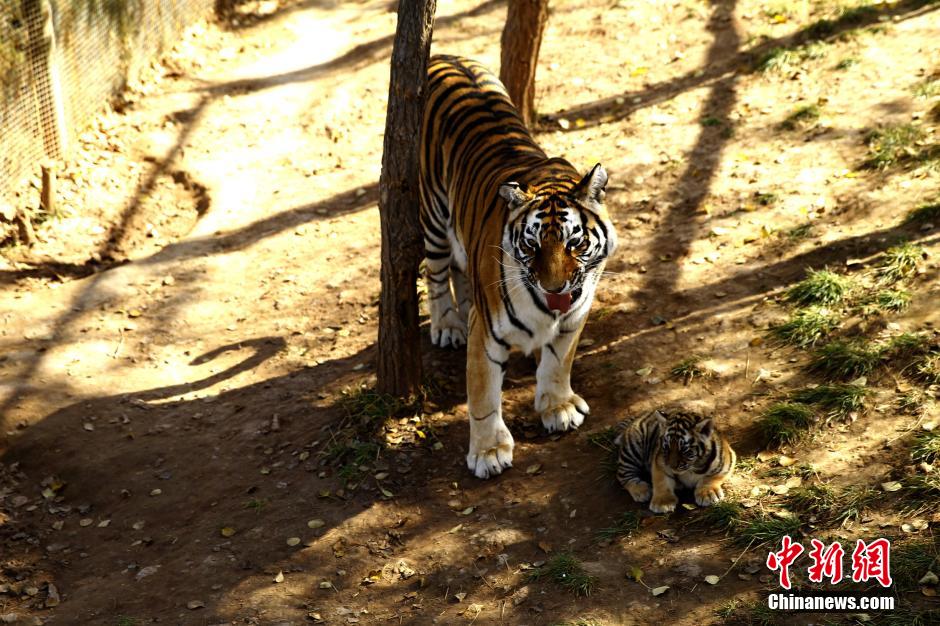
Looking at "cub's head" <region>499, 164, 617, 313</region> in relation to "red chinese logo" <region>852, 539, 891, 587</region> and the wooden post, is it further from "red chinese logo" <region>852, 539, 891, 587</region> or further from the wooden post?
the wooden post

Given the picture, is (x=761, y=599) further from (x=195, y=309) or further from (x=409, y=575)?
(x=195, y=309)

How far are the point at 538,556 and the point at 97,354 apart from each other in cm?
394

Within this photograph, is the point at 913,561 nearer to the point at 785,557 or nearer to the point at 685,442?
the point at 785,557

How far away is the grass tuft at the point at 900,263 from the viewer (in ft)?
21.1

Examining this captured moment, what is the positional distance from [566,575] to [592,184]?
2.10 meters

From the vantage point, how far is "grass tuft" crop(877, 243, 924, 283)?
6418 millimetres

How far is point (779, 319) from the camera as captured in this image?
21.1 feet

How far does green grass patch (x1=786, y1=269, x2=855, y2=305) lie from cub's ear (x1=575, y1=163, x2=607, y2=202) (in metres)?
1.92

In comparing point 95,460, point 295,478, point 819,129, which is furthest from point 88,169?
point 819,129

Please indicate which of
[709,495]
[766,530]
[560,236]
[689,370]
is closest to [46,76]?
[560,236]

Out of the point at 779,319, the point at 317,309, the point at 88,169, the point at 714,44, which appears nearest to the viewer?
the point at 779,319

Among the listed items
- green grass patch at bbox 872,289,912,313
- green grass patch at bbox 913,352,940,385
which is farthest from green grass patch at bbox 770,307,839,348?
green grass patch at bbox 913,352,940,385

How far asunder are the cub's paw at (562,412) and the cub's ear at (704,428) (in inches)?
43.9

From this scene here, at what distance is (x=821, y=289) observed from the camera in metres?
6.46
